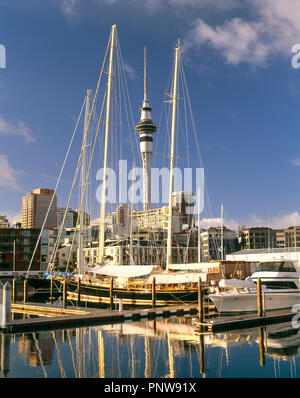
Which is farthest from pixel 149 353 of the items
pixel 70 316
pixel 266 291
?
pixel 266 291

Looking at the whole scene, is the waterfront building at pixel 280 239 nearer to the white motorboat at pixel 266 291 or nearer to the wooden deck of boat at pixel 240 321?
the white motorboat at pixel 266 291


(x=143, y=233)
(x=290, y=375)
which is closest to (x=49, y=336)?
(x=290, y=375)

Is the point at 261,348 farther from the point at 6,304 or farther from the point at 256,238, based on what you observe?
the point at 256,238

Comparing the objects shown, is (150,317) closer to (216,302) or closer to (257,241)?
(216,302)

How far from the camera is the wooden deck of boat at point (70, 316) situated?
27.0 metres

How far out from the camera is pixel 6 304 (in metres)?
26.0

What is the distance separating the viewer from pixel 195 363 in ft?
61.5

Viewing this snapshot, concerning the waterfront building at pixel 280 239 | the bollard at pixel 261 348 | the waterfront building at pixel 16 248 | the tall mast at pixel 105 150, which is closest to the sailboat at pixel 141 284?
the tall mast at pixel 105 150

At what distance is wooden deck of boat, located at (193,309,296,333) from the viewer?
25938mm

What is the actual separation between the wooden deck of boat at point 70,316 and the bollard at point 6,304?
12.8 inches

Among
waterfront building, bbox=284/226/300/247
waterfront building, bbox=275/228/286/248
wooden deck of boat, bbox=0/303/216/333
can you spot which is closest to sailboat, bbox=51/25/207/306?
wooden deck of boat, bbox=0/303/216/333

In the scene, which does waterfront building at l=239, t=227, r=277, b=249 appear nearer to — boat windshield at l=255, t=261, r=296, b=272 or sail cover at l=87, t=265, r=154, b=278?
sail cover at l=87, t=265, r=154, b=278
